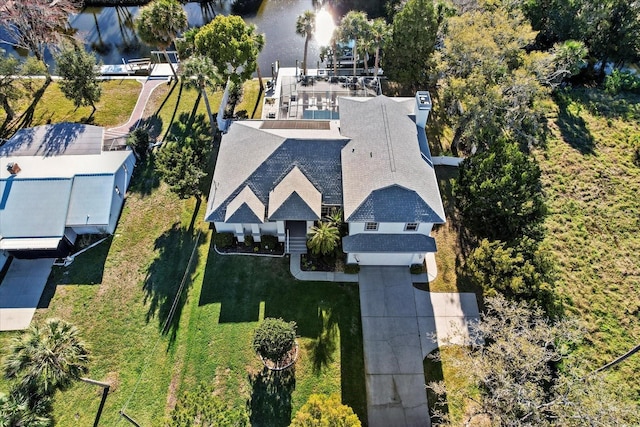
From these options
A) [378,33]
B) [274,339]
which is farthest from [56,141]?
[378,33]

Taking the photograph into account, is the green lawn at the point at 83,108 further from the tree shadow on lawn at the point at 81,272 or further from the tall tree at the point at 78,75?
the tree shadow on lawn at the point at 81,272

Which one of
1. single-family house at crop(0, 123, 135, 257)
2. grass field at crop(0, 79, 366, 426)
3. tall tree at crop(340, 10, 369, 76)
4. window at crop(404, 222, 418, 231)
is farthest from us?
tall tree at crop(340, 10, 369, 76)

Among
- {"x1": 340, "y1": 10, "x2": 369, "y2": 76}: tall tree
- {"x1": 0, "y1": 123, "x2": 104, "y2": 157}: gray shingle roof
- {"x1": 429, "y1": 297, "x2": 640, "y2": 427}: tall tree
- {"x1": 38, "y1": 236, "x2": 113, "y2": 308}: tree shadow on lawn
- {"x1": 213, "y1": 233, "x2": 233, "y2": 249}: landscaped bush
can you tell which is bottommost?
{"x1": 429, "y1": 297, "x2": 640, "y2": 427}: tall tree

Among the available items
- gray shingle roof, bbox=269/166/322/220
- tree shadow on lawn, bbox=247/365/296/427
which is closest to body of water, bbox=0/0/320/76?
gray shingle roof, bbox=269/166/322/220

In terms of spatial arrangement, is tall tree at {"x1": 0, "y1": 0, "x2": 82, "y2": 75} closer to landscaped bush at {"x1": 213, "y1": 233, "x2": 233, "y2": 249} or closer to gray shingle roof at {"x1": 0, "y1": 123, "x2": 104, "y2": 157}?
gray shingle roof at {"x1": 0, "y1": 123, "x2": 104, "y2": 157}

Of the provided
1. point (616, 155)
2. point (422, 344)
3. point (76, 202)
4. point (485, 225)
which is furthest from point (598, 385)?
point (76, 202)

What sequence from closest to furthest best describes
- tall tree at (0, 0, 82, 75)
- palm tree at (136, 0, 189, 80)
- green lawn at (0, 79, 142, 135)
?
1. palm tree at (136, 0, 189, 80)
2. green lawn at (0, 79, 142, 135)
3. tall tree at (0, 0, 82, 75)
